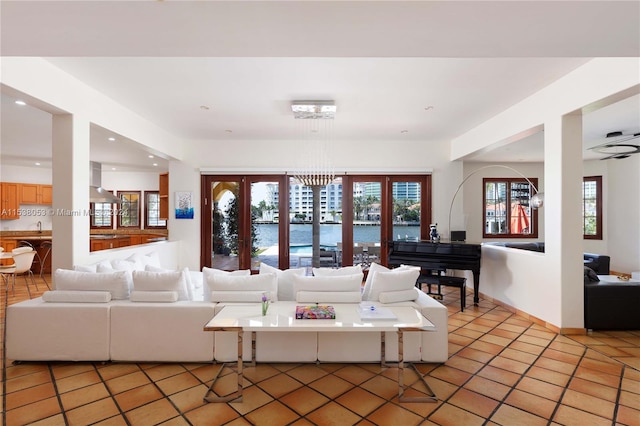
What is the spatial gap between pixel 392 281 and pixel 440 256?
2.31 m

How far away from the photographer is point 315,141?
6250mm

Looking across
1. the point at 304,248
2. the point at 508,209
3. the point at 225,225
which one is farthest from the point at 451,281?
the point at 225,225

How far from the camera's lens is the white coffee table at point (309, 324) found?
2316 millimetres

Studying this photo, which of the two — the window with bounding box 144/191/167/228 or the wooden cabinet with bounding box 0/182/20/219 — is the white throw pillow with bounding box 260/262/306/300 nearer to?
the window with bounding box 144/191/167/228

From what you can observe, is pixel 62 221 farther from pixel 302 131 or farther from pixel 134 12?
pixel 302 131

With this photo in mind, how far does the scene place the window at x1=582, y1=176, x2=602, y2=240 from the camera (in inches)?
293

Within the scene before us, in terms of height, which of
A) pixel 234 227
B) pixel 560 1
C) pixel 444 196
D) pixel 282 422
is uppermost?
pixel 560 1

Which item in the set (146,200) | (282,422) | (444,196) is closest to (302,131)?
(444,196)

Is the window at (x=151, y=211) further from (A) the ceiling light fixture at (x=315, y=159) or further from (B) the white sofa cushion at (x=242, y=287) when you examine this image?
(B) the white sofa cushion at (x=242, y=287)

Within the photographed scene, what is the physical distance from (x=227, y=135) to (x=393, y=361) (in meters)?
4.87

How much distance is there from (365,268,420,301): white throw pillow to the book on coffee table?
598mm

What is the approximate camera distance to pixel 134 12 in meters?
1.79

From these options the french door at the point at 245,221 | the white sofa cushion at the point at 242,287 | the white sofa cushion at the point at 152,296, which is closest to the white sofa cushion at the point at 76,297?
the white sofa cushion at the point at 152,296

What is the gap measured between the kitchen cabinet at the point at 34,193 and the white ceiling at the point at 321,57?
7.54 ft
